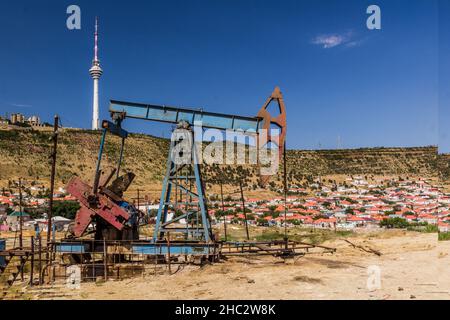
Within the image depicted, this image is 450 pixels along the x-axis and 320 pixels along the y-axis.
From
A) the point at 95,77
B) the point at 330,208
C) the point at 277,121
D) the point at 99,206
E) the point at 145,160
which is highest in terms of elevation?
the point at 95,77

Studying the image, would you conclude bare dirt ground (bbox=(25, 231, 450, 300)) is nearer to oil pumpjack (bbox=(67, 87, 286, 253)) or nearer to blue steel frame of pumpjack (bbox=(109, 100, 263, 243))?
oil pumpjack (bbox=(67, 87, 286, 253))

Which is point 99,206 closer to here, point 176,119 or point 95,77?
point 176,119

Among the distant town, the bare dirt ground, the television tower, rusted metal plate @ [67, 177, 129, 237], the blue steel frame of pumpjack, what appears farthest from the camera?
the television tower

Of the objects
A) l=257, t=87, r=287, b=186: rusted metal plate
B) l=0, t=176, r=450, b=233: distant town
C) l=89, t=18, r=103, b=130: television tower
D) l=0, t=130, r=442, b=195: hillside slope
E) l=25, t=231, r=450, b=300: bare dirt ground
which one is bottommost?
l=25, t=231, r=450, b=300: bare dirt ground

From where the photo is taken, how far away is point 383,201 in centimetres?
4341

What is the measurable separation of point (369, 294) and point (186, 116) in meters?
5.58

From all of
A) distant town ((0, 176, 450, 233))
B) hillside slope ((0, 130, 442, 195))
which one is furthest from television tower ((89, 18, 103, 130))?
distant town ((0, 176, 450, 233))

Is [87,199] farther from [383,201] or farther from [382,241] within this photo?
[383,201]

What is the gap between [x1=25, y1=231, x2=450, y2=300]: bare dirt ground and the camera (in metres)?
7.52

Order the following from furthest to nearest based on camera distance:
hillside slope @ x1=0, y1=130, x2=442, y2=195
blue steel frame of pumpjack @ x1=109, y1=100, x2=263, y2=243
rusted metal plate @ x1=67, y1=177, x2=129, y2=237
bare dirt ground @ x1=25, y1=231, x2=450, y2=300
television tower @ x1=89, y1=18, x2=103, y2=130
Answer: television tower @ x1=89, y1=18, x2=103, y2=130 < hillside slope @ x1=0, y1=130, x2=442, y2=195 < blue steel frame of pumpjack @ x1=109, y1=100, x2=263, y2=243 < rusted metal plate @ x1=67, y1=177, x2=129, y2=237 < bare dirt ground @ x1=25, y1=231, x2=450, y2=300

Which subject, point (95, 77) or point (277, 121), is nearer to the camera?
point (277, 121)

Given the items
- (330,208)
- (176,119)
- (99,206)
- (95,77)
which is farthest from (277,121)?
(95,77)

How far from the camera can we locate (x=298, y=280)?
337 inches
